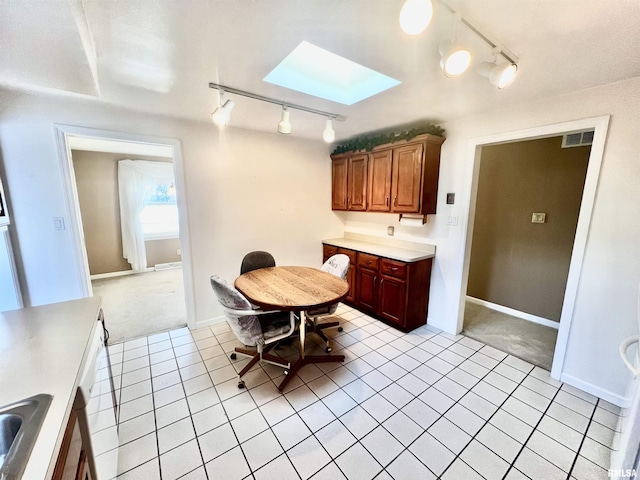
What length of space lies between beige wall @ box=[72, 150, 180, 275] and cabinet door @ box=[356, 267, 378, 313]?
4653 mm

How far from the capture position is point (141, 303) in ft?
12.2

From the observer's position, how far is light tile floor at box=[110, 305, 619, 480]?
4.77 feet

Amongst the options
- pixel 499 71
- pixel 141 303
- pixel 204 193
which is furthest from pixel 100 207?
pixel 499 71

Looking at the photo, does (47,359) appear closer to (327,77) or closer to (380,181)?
(327,77)

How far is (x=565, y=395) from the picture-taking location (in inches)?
78.5

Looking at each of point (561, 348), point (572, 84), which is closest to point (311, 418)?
point (561, 348)

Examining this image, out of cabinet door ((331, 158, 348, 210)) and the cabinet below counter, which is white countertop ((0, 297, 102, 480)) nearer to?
the cabinet below counter

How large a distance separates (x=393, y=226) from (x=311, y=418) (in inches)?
94.2

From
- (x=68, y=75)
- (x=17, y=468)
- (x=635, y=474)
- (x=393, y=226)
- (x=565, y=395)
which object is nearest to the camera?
(x=17, y=468)

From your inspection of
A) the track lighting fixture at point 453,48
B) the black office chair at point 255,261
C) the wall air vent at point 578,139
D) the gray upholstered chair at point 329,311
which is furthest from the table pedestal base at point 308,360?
the wall air vent at point 578,139

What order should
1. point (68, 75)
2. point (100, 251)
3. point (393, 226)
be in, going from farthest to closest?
1. point (100, 251)
2. point (393, 226)
3. point (68, 75)

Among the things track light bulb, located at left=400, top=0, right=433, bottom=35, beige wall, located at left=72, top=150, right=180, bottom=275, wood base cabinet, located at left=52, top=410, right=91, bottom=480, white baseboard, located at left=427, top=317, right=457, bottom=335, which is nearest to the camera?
wood base cabinet, located at left=52, top=410, right=91, bottom=480

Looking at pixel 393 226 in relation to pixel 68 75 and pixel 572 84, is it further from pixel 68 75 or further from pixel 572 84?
pixel 68 75

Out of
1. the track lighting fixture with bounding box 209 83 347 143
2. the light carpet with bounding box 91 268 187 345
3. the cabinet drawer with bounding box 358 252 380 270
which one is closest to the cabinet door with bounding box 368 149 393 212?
the cabinet drawer with bounding box 358 252 380 270
